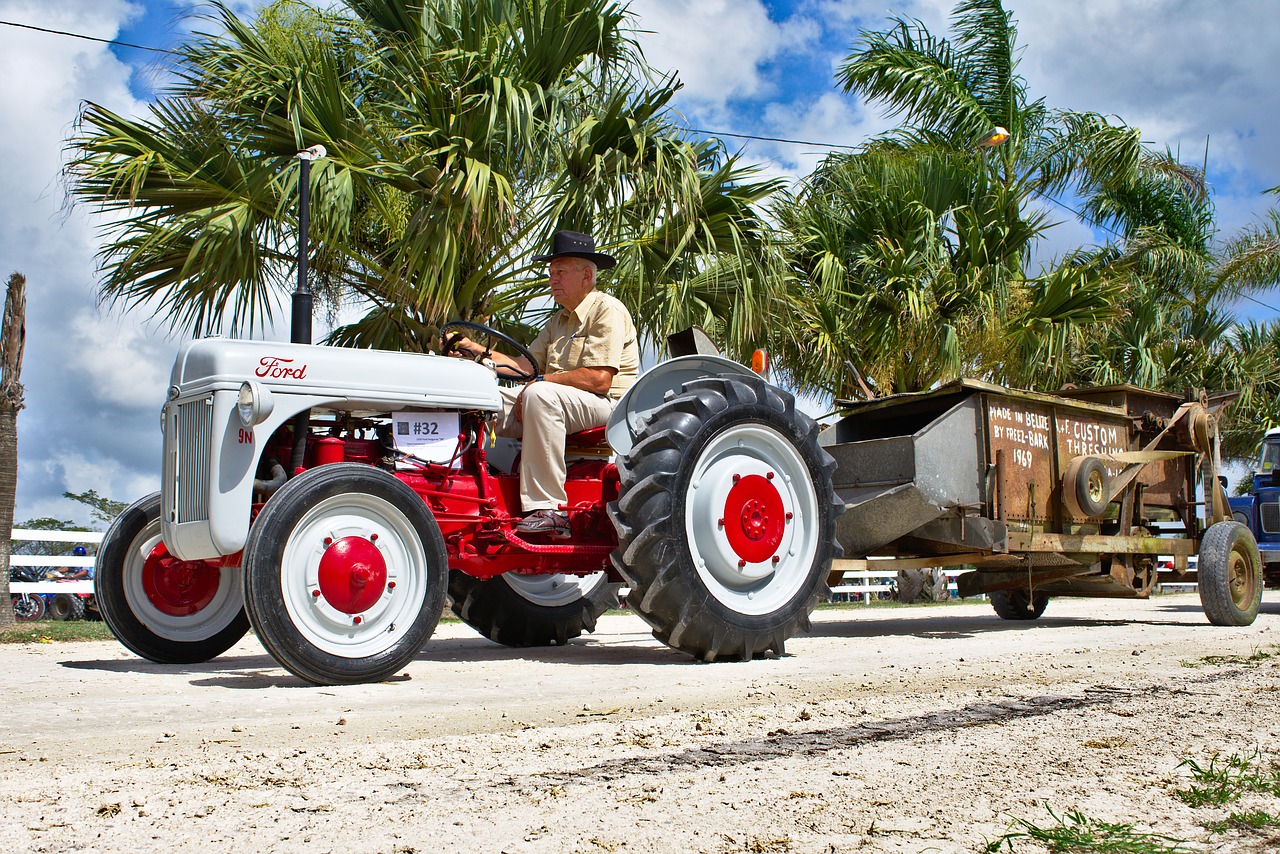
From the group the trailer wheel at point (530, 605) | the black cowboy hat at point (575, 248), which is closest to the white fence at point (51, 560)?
the trailer wheel at point (530, 605)

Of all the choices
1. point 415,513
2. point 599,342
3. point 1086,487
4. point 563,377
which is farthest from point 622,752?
point 1086,487

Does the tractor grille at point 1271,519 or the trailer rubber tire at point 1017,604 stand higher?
the tractor grille at point 1271,519

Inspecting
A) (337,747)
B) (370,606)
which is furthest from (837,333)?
(337,747)

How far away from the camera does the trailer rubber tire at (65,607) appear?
47.2ft

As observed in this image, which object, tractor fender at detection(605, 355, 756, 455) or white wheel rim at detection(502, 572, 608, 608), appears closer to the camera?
tractor fender at detection(605, 355, 756, 455)

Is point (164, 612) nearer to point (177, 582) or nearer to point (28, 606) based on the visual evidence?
point (177, 582)

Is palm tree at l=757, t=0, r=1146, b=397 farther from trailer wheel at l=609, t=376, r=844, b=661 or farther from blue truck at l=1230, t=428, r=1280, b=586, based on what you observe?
trailer wheel at l=609, t=376, r=844, b=661

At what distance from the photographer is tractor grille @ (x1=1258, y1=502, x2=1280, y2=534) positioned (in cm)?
1582

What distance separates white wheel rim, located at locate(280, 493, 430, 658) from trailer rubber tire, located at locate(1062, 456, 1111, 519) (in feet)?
16.4

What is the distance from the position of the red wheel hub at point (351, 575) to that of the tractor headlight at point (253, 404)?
1.93ft

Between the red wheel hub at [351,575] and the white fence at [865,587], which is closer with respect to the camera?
the red wheel hub at [351,575]

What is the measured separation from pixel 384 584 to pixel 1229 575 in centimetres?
667

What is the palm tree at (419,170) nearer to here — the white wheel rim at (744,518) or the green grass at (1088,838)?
the white wheel rim at (744,518)

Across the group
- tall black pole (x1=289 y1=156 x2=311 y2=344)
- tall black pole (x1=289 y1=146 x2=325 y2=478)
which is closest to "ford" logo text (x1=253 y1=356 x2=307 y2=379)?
tall black pole (x1=289 y1=146 x2=325 y2=478)
